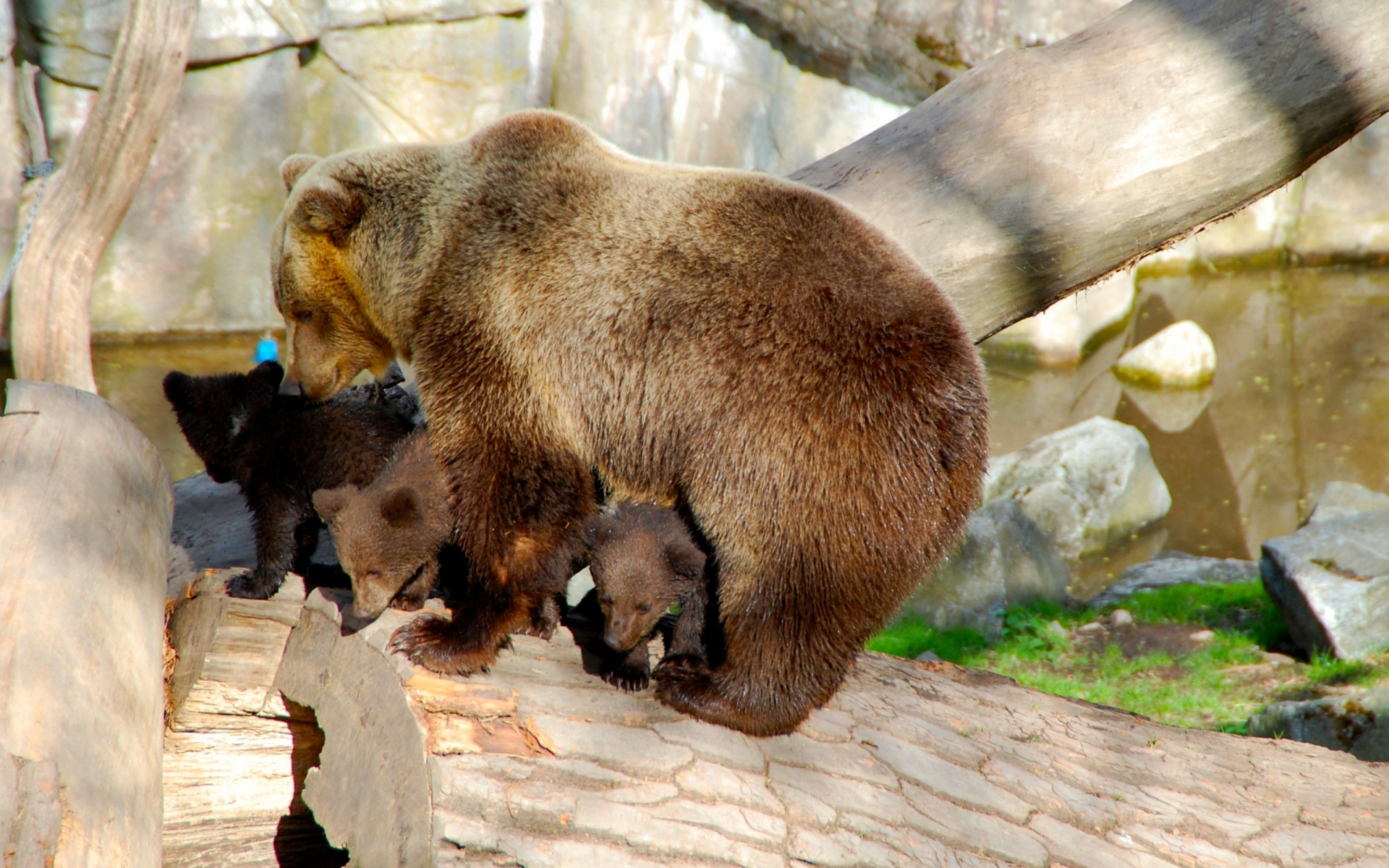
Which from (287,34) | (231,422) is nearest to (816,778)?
(231,422)

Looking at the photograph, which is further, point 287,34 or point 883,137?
point 287,34

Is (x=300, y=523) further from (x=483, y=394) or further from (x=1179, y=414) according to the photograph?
(x=1179, y=414)

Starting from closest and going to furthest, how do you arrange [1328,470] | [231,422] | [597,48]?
[231,422]
[1328,470]
[597,48]

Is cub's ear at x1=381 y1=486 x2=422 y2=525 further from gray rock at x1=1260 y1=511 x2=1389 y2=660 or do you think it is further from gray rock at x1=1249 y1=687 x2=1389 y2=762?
gray rock at x1=1260 y1=511 x2=1389 y2=660

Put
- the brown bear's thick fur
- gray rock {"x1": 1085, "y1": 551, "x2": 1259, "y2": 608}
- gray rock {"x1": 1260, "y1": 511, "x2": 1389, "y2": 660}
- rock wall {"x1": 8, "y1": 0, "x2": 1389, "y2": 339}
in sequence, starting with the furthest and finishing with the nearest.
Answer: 1. rock wall {"x1": 8, "y1": 0, "x2": 1389, "y2": 339}
2. gray rock {"x1": 1085, "y1": 551, "x2": 1259, "y2": 608}
3. gray rock {"x1": 1260, "y1": 511, "x2": 1389, "y2": 660}
4. the brown bear's thick fur

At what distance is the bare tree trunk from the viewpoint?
6227mm

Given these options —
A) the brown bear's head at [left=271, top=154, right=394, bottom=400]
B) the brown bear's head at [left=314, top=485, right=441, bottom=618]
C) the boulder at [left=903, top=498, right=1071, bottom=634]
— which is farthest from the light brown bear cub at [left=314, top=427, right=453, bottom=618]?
the boulder at [left=903, top=498, right=1071, bottom=634]

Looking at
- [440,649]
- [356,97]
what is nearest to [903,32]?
[356,97]

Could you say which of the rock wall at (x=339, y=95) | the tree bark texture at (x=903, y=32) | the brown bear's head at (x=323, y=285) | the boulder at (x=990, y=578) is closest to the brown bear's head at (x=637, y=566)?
the brown bear's head at (x=323, y=285)

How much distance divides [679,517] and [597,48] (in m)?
11.0

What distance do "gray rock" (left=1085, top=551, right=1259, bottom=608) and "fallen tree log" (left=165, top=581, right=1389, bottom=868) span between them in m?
4.18

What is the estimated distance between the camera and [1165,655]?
6.73 m

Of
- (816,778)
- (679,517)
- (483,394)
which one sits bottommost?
(816,778)

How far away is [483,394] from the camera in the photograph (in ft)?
10.9
